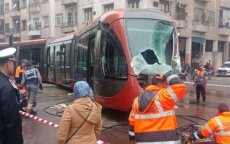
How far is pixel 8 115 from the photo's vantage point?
140 inches

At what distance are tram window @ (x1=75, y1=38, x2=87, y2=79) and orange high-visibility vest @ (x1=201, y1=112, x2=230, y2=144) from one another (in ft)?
27.8

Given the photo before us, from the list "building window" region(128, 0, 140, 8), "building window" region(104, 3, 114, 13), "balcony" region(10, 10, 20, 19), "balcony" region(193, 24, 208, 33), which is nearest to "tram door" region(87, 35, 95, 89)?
"building window" region(128, 0, 140, 8)

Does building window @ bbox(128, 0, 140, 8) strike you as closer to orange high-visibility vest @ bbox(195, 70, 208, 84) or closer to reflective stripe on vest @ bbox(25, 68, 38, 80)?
orange high-visibility vest @ bbox(195, 70, 208, 84)

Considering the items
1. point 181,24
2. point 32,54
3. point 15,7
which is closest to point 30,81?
point 32,54

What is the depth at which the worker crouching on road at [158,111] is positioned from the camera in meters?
4.04

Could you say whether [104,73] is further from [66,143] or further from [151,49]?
[66,143]

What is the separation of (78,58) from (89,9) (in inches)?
1056

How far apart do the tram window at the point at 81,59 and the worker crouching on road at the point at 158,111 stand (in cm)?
920

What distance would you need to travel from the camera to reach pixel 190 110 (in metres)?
12.5

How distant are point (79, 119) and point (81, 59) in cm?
1004

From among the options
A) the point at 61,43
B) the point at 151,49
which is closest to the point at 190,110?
the point at 151,49

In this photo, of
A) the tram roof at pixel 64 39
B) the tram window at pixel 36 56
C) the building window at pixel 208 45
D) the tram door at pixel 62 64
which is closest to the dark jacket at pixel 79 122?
the tram roof at pixel 64 39

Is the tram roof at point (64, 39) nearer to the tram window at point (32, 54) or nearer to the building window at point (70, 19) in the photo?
the tram window at point (32, 54)

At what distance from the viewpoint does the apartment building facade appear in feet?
123
